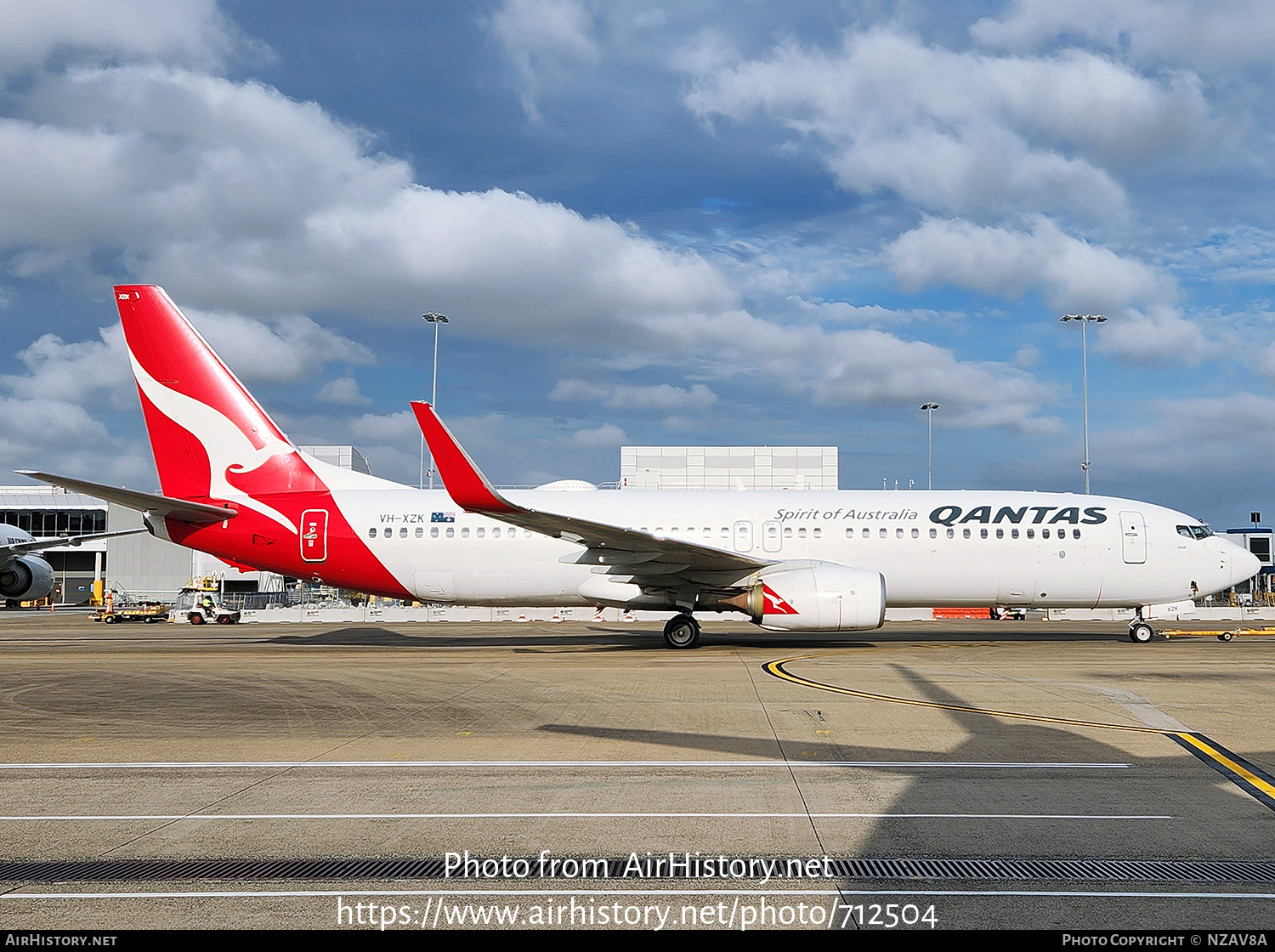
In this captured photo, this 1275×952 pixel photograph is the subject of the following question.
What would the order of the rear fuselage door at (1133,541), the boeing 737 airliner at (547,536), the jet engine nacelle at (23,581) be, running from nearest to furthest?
the boeing 737 airliner at (547,536) → the rear fuselage door at (1133,541) → the jet engine nacelle at (23,581)

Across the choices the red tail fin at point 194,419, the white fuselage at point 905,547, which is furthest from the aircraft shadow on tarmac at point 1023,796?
the red tail fin at point 194,419

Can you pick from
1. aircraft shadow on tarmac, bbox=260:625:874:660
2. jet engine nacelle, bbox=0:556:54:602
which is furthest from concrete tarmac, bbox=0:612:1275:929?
jet engine nacelle, bbox=0:556:54:602

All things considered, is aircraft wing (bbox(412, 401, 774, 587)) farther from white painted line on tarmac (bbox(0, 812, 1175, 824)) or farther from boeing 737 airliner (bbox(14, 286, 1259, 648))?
white painted line on tarmac (bbox(0, 812, 1175, 824))

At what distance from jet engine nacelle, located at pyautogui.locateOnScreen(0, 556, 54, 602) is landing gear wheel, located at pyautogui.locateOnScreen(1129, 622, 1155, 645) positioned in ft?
115

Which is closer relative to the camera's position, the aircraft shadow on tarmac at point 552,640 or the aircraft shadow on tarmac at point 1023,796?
the aircraft shadow on tarmac at point 1023,796

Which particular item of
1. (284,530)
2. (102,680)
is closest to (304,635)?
(284,530)

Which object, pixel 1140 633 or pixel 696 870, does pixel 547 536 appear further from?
pixel 696 870

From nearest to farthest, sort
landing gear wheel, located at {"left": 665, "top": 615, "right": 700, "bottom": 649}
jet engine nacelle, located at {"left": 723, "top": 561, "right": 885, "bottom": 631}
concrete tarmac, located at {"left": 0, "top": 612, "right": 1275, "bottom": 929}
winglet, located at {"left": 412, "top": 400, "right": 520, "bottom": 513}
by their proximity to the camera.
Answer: concrete tarmac, located at {"left": 0, "top": 612, "right": 1275, "bottom": 929} < winglet, located at {"left": 412, "top": 400, "right": 520, "bottom": 513} < jet engine nacelle, located at {"left": 723, "top": 561, "right": 885, "bottom": 631} < landing gear wheel, located at {"left": 665, "top": 615, "right": 700, "bottom": 649}

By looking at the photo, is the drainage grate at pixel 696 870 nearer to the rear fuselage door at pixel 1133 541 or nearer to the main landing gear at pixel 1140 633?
the rear fuselage door at pixel 1133 541

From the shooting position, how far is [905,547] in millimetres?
24078

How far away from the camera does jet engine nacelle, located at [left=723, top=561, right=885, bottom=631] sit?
824 inches

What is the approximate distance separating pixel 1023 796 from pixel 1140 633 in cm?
2019

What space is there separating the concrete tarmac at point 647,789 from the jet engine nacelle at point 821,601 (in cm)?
379

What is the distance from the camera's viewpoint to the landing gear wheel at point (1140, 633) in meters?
24.7
